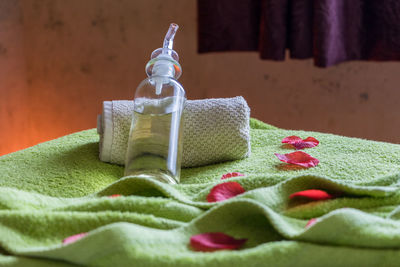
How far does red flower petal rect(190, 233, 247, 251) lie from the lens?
1.46 feet

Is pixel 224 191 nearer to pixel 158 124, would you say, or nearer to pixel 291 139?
pixel 158 124

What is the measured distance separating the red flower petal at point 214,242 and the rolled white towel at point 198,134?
16.8 inches

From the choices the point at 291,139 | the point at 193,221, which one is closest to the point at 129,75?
the point at 291,139

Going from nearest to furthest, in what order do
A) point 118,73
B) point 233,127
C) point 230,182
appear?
point 230,182 → point 233,127 → point 118,73

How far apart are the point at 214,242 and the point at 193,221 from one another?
0.04m

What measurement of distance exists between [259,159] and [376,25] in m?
1.01

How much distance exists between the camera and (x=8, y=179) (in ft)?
2.47

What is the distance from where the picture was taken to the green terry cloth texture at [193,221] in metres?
0.41

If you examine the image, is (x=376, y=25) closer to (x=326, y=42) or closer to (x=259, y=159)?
(x=326, y=42)

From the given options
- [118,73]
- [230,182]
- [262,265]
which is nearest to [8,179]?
[230,182]

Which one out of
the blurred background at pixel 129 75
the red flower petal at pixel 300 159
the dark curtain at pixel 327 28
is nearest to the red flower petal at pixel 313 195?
the red flower petal at pixel 300 159

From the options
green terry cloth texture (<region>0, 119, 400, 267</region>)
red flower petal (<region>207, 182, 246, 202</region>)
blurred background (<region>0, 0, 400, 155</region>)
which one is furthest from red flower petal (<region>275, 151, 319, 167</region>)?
blurred background (<region>0, 0, 400, 155</region>)

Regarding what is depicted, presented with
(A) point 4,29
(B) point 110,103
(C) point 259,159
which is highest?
(A) point 4,29

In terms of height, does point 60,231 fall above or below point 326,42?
below
